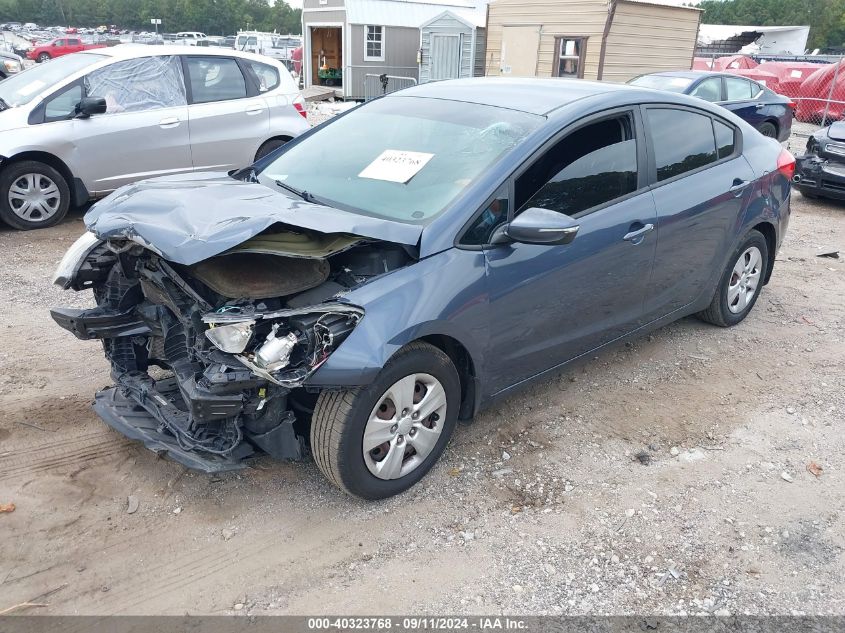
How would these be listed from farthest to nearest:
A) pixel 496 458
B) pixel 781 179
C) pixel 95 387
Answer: pixel 781 179
pixel 95 387
pixel 496 458

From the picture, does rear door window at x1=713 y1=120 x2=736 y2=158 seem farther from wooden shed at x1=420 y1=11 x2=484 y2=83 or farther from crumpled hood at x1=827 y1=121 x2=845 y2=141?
wooden shed at x1=420 y1=11 x2=484 y2=83

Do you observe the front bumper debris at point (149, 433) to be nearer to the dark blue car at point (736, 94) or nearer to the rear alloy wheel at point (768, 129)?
the dark blue car at point (736, 94)

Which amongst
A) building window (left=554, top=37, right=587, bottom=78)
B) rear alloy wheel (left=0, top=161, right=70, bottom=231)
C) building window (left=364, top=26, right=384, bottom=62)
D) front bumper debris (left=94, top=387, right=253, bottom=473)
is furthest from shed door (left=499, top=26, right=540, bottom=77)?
front bumper debris (left=94, top=387, right=253, bottom=473)

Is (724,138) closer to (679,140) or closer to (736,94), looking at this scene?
(679,140)

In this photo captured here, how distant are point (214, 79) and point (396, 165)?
5.30 meters

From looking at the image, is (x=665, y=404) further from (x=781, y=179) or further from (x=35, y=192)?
(x=35, y=192)

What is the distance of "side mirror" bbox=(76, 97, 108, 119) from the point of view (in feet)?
22.6

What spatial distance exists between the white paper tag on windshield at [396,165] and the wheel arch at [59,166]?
480 centimetres

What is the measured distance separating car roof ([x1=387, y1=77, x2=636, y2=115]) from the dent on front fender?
1030 millimetres

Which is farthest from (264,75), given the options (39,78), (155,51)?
(39,78)

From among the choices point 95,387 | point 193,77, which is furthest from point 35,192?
point 95,387

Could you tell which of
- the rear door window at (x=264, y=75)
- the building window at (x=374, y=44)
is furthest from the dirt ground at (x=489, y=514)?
the building window at (x=374, y=44)

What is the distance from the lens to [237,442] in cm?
288

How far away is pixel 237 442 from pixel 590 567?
1554 mm
